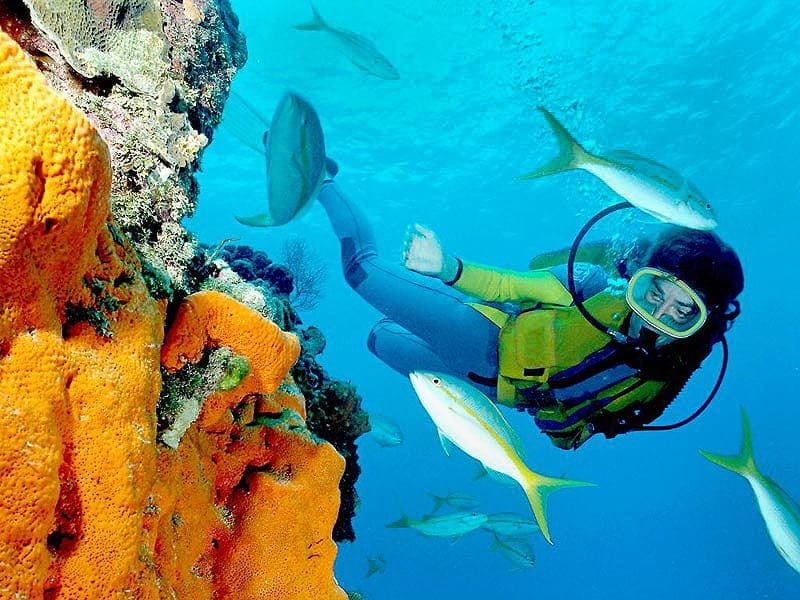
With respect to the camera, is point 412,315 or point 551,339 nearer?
point 551,339

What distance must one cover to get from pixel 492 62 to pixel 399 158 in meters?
8.00

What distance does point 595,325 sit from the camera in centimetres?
338

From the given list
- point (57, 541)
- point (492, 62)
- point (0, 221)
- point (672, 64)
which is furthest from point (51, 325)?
point (672, 64)

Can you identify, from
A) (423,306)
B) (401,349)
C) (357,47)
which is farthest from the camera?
(357,47)

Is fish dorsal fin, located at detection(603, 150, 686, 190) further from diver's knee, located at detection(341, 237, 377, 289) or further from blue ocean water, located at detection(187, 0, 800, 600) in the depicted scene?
diver's knee, located at detection(341, 237, 377, 289)

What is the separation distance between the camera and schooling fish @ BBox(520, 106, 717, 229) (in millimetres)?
2568

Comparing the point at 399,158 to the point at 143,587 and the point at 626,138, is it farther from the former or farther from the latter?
the point at 143,587

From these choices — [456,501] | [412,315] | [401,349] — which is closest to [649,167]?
[412,315]

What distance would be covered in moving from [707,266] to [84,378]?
3.29m

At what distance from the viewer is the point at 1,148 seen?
843 mm

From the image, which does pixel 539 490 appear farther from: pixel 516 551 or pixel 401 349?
pixel 516 551

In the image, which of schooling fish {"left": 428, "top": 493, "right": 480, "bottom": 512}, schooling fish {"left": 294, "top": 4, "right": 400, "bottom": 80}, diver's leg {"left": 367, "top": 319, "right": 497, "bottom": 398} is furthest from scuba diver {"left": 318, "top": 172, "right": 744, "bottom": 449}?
schooling fish {"left": 428, "top": 493, "right": 480, "bottom": 512}

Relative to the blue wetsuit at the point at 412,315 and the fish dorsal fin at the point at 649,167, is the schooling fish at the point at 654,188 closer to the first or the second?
the fish dorsal fin at the point at 649,167

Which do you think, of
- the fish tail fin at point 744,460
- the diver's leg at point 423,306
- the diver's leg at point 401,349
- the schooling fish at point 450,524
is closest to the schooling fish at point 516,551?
the schooling fish at point 450,524
